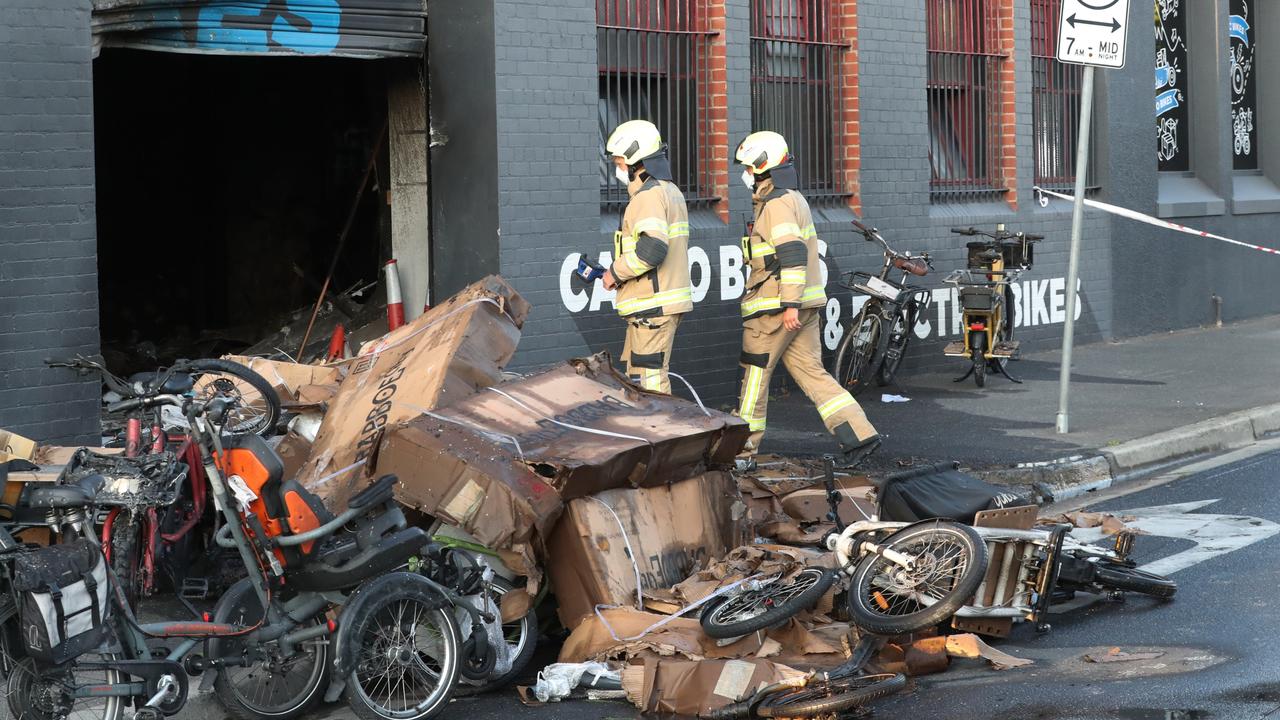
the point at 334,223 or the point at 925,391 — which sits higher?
the point at 334,223

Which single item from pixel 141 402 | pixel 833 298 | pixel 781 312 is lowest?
pixel 141 402

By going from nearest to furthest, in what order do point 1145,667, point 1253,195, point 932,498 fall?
point 1145,667
point 932,498
point 1253,195

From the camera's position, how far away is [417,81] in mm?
11773

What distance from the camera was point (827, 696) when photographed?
571 cm

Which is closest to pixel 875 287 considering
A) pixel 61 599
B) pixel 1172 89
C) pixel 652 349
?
pixel 652 349

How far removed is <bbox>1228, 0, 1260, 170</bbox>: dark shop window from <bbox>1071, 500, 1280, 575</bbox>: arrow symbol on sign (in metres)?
11.9

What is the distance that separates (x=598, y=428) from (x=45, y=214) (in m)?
3.58

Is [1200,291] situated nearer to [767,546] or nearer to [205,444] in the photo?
[767,546]

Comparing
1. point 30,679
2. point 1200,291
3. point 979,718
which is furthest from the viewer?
point 1200,291

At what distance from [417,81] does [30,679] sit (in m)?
7.33

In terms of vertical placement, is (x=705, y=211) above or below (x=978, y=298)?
above

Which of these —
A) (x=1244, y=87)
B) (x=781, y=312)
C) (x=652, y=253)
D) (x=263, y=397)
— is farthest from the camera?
(x=1244, y=87)

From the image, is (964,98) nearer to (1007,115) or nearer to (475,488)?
(1007,115)

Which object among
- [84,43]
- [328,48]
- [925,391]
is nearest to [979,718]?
[84,43]
